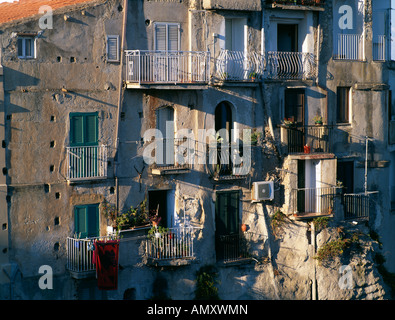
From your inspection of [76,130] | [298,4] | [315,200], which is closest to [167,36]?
[76,130]

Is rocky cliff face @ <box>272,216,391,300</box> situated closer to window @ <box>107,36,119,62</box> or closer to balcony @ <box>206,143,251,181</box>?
balcony @ <box>206,143,251,181</box>

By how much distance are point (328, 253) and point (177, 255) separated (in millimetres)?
6406

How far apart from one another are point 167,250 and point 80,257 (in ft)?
10.3

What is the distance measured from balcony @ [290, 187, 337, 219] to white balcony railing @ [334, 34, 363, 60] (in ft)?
16.9

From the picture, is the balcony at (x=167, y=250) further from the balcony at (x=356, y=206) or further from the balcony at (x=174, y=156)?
the balcony at (x=356, y=206)

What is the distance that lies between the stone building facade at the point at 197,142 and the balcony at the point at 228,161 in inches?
1.9

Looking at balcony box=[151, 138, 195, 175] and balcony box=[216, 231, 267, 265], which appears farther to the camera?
balcony box=[216, 231, 267, 265]

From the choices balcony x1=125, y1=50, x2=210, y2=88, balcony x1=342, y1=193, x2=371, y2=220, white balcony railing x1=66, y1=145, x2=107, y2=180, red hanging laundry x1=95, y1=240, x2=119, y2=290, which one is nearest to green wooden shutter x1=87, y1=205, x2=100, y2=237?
red hanging laundry x1=95, y1=240, x2=119, y2=290

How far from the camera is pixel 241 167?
116 ft

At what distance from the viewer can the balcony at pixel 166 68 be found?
108 feet

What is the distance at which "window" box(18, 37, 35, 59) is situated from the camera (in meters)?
31.2

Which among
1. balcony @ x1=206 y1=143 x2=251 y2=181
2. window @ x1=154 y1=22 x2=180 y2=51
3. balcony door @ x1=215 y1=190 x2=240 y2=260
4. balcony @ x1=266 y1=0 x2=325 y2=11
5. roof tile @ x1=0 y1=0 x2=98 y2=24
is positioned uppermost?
balcony @ x1=266 y1=0 x2=325 y2=11

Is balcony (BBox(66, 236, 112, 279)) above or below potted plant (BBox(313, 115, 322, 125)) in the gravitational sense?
below

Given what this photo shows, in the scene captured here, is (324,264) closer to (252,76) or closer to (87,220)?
(252,76)
